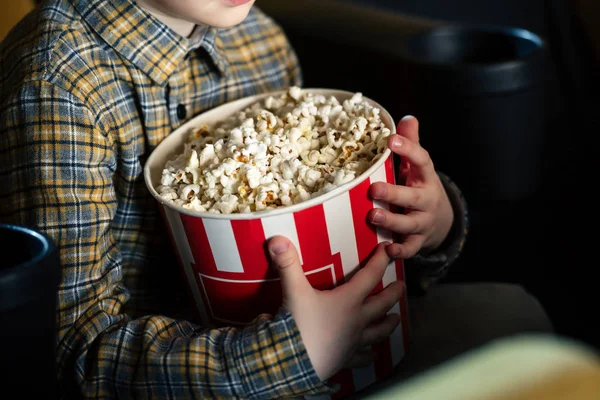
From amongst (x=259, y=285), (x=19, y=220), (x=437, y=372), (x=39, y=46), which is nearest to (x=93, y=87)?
(x=39, y=46)

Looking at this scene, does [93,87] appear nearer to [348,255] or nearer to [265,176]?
[265,176]

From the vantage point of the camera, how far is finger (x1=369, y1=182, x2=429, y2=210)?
2.60ft

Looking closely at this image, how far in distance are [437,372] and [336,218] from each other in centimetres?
32

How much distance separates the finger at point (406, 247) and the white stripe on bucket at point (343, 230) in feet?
0.16

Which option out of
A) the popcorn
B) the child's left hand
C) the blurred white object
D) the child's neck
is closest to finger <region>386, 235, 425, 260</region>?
the child's left hand

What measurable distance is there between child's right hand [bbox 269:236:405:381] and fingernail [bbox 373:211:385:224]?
5 cm

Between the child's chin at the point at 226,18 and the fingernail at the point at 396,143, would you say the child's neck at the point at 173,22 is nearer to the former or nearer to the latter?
the child's chin at the point at 226,18

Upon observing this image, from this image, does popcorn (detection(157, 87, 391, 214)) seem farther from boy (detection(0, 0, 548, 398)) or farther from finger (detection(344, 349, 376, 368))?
finger (detection(344, 349, 376, 368))

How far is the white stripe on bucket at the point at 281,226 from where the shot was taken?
2.46 ft

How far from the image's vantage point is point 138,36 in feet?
3.19

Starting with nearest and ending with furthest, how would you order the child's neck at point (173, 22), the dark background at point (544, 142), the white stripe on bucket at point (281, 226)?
1. the white stripe on bucket at point (281, 226)
2. the child's neck at point (173, 22)
3. the dark background at point (544, 142)

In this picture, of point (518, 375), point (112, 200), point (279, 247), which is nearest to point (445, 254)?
point (279, 247)

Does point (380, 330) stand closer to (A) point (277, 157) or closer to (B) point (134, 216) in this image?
(A) point (277, 157)

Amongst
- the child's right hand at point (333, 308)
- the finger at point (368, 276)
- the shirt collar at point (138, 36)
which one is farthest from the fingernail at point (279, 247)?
the shirt collar at point (138, 36)
